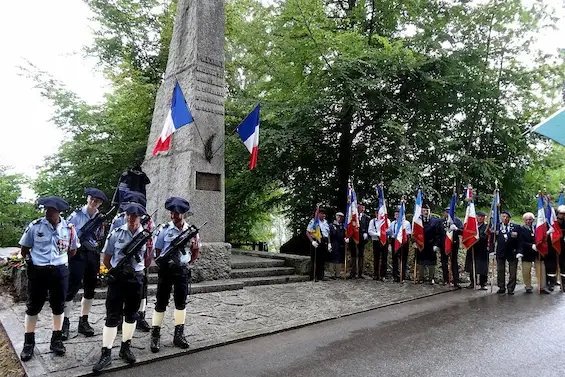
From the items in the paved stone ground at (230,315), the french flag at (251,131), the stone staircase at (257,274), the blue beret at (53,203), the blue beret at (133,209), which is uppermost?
the french flag at (251,131)

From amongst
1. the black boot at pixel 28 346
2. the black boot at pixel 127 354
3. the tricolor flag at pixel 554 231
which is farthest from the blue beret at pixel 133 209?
the tricolor flag at pixel 554 231

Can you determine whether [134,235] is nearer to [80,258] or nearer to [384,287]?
[80,258]

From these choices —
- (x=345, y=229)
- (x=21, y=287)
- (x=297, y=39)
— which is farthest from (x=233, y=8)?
(x=21, y=287)

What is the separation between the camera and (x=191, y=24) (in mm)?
9320

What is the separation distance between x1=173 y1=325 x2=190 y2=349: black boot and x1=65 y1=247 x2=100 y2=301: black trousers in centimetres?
136

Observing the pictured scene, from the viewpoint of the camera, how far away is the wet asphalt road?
14.0 feet

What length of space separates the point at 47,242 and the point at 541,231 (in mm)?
10540

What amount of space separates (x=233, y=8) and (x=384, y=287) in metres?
11.0

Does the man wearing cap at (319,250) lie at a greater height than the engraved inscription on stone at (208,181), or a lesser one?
lesser

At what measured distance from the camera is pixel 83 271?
515cm

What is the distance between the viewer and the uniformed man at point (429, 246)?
10695 millimetres

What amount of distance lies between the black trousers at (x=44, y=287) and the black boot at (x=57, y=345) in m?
0.24

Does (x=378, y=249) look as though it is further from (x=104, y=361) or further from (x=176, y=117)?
(x=104, y=361)

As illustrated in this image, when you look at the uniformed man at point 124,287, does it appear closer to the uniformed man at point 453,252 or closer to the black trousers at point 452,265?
the uniformed man at point 453,252
